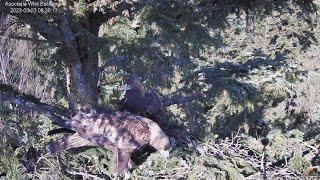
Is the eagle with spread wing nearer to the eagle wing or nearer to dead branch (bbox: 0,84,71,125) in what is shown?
the eagle wing

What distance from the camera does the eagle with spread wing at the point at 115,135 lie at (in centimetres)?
287

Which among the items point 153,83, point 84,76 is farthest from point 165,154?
point 84,76

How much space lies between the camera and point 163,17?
293cm

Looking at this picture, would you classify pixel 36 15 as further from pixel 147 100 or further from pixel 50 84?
pixel 50 84

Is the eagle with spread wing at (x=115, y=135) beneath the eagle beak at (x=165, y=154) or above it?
above

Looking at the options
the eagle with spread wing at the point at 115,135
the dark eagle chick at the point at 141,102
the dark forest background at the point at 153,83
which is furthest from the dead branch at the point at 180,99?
the eagle with spread wing at the point at 115,135

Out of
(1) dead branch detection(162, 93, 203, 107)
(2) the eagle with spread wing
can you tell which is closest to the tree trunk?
(2) the eagle with spread wing

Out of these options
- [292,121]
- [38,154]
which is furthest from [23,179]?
[292,121]

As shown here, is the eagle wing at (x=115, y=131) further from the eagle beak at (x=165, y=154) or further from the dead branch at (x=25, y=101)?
the dead branch at (x=25, y=101)

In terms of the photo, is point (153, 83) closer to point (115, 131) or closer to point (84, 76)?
point (84, 76)

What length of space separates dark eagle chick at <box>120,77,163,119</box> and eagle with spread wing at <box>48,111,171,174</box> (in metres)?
0.33

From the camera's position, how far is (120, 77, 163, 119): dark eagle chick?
332cm

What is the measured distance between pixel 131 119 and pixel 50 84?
2.19m

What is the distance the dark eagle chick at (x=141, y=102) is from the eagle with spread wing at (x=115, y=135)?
0.33 metres
